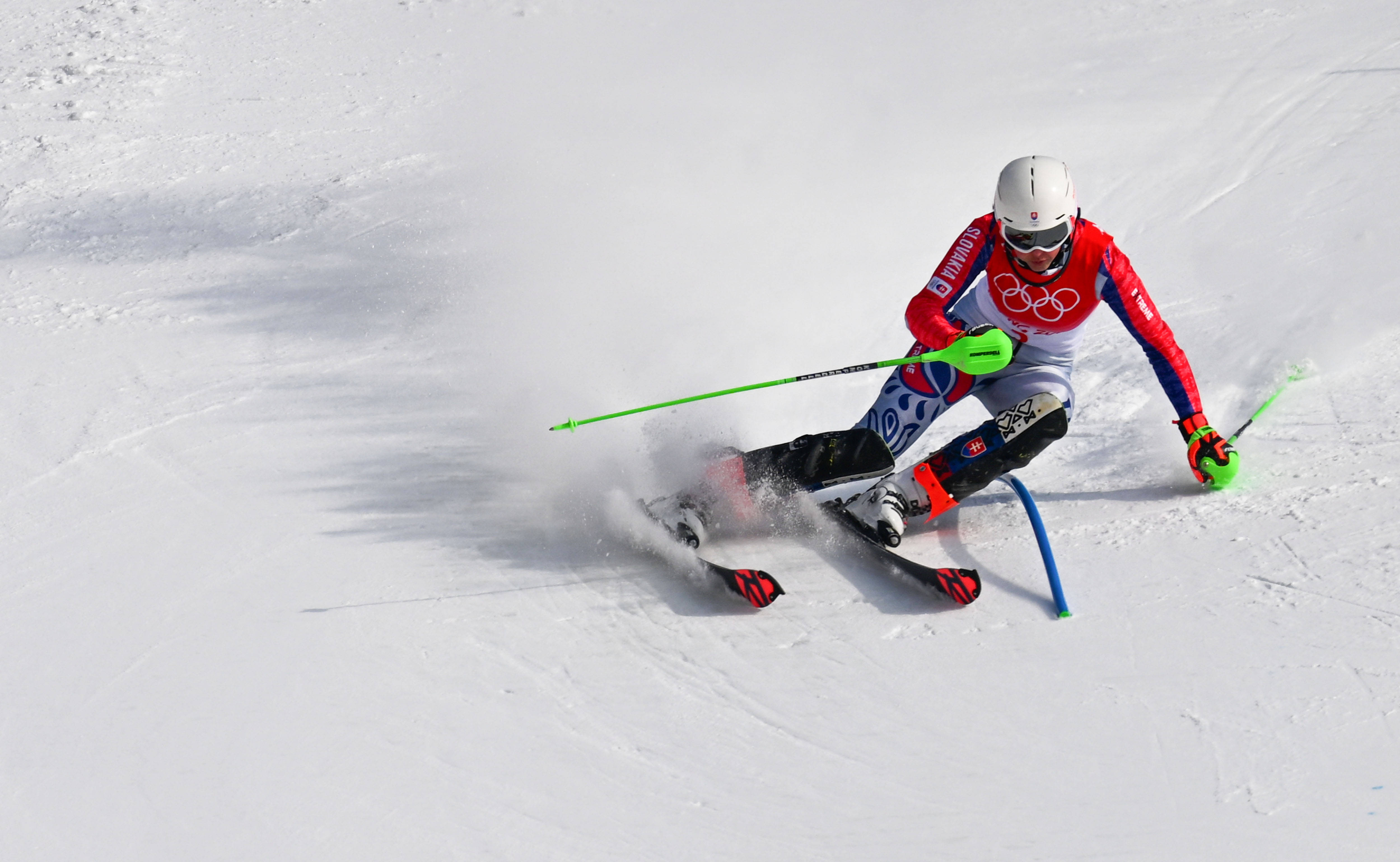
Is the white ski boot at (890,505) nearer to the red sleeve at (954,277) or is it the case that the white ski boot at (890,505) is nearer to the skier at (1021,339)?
the skier at (1021,339)

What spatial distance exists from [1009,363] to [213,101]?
7254mm

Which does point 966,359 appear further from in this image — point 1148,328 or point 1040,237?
point 1148,328

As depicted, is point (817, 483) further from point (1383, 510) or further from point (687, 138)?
point (687, 138)

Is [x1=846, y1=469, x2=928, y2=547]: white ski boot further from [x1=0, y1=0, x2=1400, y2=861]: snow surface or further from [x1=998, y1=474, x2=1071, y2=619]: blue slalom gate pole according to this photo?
[x1=998, y1=474, x2=1071, y2=619]: blue slalom gate pole

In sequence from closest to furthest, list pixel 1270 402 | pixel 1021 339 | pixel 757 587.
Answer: pixel 757 587 → pixel 1021 339 → pixel 1270 402

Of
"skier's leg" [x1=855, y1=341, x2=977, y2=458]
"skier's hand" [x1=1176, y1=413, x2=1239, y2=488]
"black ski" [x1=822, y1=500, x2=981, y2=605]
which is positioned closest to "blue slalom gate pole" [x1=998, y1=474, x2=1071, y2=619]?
"black ski" [x1=822, y1=500, x2=981, y2=605]

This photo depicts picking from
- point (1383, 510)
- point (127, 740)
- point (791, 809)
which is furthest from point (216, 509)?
point (1383, 510)

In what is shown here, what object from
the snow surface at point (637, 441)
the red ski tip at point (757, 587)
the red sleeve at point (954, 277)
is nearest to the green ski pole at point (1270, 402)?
the snow surface at point (637, 441)

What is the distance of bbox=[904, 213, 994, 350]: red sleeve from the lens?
4621mm

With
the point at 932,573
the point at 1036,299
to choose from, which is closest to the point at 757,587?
the point at 932,573

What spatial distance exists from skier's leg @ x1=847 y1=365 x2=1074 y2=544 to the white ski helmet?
64 centimetres

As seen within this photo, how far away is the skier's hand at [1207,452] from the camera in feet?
15.5

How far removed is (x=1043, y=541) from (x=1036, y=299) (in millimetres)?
909

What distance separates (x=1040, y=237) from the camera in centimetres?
441
